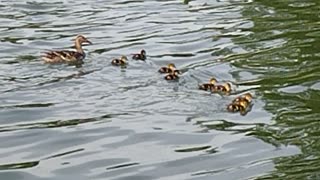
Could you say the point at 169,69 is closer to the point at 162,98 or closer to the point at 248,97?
the point at 162,98

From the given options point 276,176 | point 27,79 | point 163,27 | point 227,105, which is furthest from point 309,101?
point 163,27

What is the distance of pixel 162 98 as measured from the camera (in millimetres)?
10758

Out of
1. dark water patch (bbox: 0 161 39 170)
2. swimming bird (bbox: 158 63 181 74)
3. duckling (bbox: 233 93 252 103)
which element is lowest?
dark water patch (bbox: 0 161 39 170)

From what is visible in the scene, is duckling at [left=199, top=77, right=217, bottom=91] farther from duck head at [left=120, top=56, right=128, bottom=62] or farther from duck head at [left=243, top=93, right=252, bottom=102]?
duck head at [left=120, top=56, right=128, bottom=62]

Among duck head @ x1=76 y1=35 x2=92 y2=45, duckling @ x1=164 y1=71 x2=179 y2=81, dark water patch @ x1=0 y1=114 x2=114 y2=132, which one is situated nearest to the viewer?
dark water patch @ x1=0 y1=114 x2=114 y2=132

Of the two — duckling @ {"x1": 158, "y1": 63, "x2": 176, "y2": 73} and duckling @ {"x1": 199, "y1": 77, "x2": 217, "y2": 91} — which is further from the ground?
duckling @ {"x1": 158, "y1": 63, "x2": 176, "y2": 73}

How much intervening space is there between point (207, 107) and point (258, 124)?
0.77 m

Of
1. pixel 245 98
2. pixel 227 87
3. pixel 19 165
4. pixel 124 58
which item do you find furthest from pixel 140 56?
pixel 19 165

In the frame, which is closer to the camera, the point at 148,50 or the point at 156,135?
the point at 156,135

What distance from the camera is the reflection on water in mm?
8742

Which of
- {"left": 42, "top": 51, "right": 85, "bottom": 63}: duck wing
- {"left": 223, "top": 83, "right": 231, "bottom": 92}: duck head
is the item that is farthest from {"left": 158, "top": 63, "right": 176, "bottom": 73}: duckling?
{"left": 42, "top": 51, "right": 85, "bottom": 63}: duck wing

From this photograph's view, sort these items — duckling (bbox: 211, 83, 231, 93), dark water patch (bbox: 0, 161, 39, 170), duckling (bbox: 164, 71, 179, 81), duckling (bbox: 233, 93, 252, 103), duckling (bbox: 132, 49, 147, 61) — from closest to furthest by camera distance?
dark water patch (bbox: 0, 161, 39, 170), duckling (bbox: 233, 93, 252, 103), duckling (bbox: 211, 83, 231, 93), duckling (bbox: 164, 71, 179, 81), duckling (bbox: 132, 49, 147, 61)

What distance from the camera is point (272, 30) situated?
47.6 ft

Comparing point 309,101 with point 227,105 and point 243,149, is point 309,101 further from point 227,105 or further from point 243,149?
point 243,149
